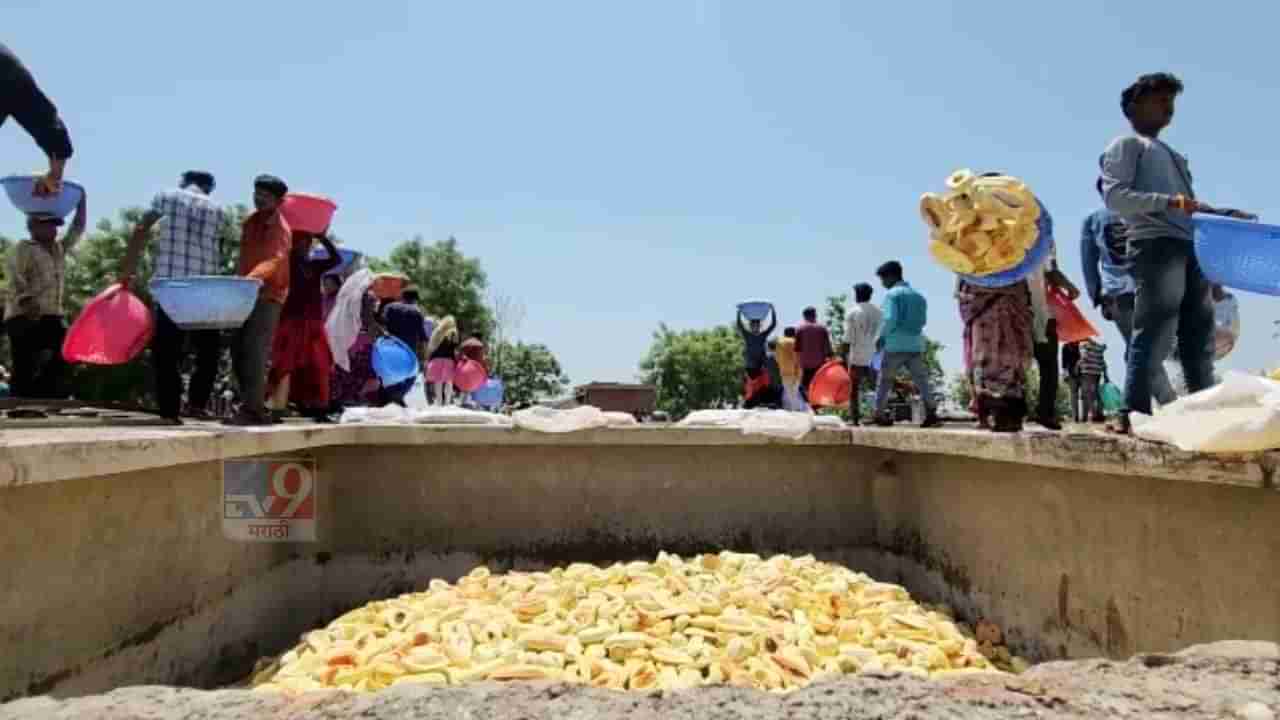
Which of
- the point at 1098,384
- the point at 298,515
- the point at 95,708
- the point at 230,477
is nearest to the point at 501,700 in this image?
the point at 95,708

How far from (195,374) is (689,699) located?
437 centimetres

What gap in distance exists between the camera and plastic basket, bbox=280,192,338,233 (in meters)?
5.21

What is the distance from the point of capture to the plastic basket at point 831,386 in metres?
8.27

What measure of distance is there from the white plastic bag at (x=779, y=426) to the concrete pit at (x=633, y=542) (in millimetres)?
108

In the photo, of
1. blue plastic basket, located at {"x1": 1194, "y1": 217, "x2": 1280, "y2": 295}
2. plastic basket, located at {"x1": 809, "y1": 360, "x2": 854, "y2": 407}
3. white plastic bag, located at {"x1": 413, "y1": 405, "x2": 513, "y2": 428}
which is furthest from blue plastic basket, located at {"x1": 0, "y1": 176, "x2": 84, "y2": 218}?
plastic basket, located at {"x1": 809, "y1": 360, "x2": 854, "y2": 407}

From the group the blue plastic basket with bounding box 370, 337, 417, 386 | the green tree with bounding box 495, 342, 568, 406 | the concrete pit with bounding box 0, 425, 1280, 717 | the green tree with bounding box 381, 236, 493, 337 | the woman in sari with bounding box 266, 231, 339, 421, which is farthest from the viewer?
the green tree with bounding box 495, 342, 568, 406

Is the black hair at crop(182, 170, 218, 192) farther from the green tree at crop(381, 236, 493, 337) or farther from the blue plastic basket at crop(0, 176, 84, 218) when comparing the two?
the green tree at crop(381, 236, 493, 337)

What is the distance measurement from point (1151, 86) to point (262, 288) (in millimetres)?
4352

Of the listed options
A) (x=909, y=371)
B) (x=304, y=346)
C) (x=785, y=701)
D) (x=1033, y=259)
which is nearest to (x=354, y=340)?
(x=304, y=346)

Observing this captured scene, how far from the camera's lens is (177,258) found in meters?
4.72

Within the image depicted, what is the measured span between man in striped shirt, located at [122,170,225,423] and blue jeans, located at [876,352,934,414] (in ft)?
14.8

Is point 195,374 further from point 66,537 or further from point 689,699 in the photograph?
point 689,699

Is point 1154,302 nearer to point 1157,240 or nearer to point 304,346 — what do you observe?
point 1157,240

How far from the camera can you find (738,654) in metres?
3.32
